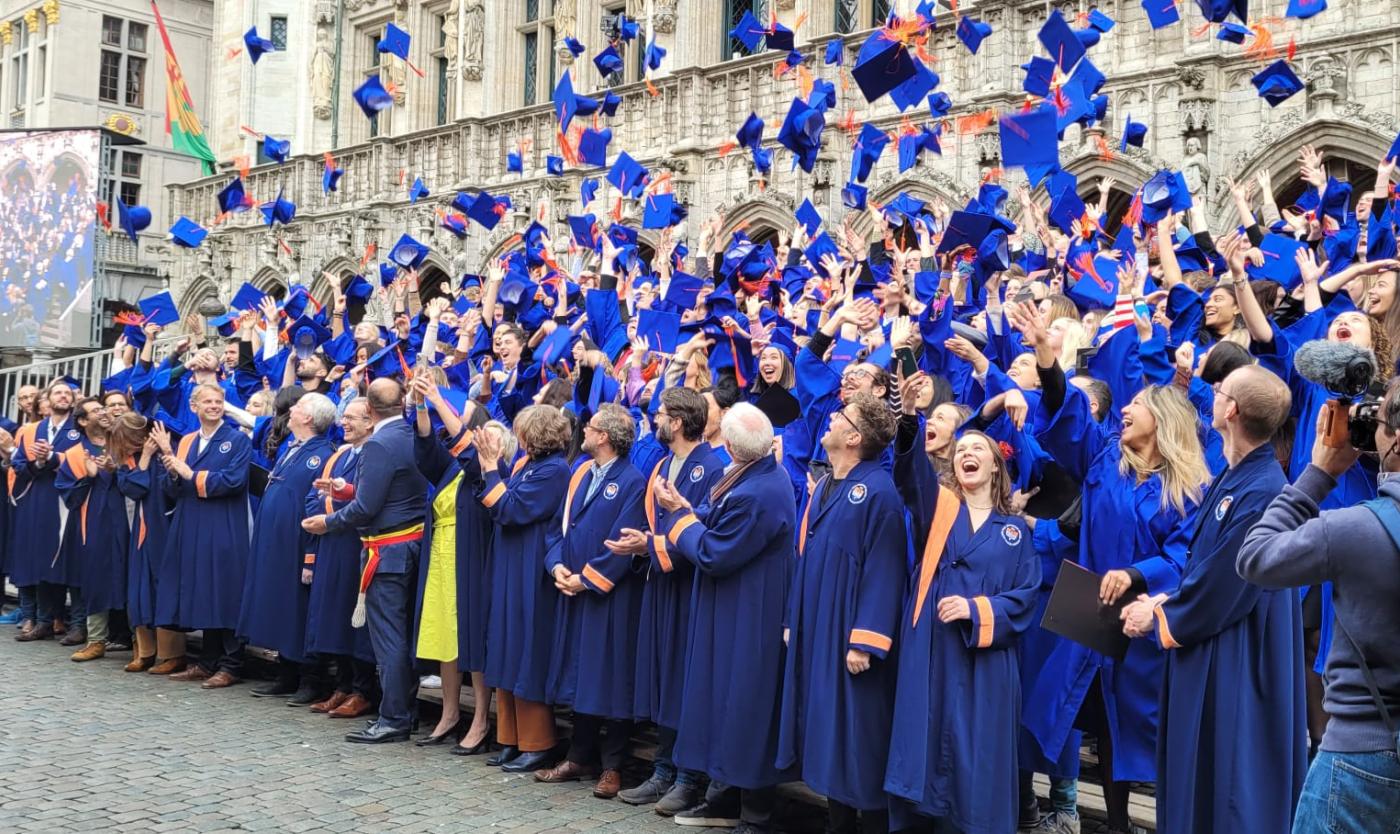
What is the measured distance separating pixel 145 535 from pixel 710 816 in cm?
514

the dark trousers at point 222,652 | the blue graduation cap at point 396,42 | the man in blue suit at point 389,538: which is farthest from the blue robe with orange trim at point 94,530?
the blue graduation cap at point 396,42

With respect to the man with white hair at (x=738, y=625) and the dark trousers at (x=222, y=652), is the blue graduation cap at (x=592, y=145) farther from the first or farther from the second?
the man with white hair at (x=738, y=625)

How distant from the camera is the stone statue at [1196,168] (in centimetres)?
1123

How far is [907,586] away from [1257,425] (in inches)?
63.9

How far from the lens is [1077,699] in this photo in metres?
5.26

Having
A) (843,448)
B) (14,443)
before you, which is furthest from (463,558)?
(14,443)

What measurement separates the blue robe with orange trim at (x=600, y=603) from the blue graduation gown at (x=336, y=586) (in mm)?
1646

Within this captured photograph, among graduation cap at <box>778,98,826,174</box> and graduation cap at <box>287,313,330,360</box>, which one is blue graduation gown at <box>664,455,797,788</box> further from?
graduation cap at <box>287,313,330,360</box>

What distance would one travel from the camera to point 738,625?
5.71 m

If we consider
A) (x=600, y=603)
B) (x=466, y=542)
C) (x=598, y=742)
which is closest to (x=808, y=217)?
(x=466, y=542)

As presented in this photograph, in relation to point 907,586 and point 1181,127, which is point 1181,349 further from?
point 1181,127

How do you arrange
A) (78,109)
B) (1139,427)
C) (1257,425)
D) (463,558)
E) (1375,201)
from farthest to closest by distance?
(78,109), (463,558), (1375,201), (1139,427), (1257,425)

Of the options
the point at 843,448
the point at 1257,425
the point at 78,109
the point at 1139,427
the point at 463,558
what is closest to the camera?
the point at 1257,425

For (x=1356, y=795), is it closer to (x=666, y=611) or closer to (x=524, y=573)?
(x=666, y=611)
